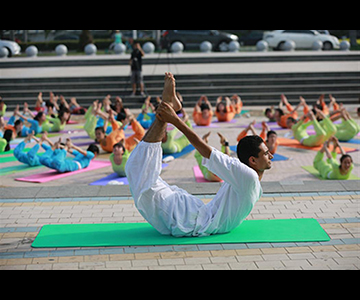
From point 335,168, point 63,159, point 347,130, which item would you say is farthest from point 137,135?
point 347,130

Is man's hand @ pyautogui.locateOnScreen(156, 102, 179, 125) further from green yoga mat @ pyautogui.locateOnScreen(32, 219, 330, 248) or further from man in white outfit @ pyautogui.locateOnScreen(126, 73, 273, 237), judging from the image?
green yoga mat @ pyautogui.locateOnScreen(32, 219, 330, 248)

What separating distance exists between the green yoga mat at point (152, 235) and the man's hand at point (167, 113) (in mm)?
1331

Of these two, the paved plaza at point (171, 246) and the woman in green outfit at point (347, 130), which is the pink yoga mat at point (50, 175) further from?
the woman in green outfit at point (347, 130)

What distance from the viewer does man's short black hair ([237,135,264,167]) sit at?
5.78 metres

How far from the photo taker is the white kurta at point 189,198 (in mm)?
5578

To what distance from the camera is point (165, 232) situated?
612 centimetres

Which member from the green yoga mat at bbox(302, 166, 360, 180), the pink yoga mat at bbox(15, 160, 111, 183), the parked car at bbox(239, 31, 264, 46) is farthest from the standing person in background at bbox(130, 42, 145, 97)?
the parked car at bbox(239, 31, 264, 46)

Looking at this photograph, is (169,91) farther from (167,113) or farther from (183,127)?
(183,127)

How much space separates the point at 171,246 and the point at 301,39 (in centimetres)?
2825

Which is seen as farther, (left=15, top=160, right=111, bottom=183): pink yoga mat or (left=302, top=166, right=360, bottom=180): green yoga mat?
(left=15, top=160, right=111, bottom=183): pink yoga mat

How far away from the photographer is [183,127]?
17.8 ft

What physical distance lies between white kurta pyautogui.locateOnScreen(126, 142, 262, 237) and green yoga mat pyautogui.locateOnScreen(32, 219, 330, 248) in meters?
0.15

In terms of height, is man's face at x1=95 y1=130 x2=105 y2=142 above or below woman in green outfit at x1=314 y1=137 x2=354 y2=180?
below
